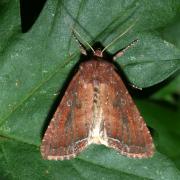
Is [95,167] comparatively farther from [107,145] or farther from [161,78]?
[161,78]

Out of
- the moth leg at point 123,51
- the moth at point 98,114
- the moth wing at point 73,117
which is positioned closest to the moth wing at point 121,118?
the moth at point 98,114

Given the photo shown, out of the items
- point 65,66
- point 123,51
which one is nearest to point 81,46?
point 65,66

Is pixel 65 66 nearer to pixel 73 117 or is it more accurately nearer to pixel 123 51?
pixel 123 51

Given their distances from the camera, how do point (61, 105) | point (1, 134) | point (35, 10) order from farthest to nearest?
point (61, 105), point (1, 134), point (35, 10)

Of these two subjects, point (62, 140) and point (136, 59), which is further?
point (62, 140)

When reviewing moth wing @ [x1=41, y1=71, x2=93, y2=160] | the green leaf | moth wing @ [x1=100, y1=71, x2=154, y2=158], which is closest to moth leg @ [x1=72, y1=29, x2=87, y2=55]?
the green leaf

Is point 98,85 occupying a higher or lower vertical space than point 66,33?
lower

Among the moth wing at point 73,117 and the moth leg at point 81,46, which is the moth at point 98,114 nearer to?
the moth wing at point 73,117

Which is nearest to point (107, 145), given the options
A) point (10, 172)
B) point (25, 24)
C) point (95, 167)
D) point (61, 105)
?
point (95, 167)
